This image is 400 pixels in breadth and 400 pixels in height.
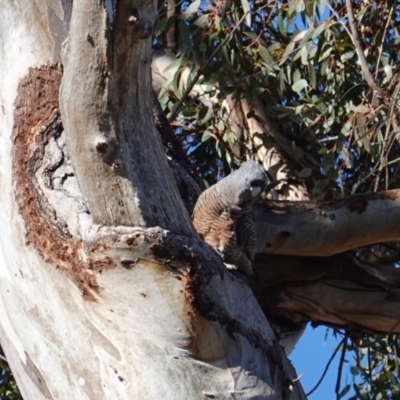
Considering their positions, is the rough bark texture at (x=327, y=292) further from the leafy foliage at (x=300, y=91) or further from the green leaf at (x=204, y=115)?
the green leaf at (x=204, y=115)

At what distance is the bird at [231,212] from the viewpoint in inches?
77.0

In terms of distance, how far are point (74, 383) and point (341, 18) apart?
1.95 meters

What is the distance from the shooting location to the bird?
6.42ft

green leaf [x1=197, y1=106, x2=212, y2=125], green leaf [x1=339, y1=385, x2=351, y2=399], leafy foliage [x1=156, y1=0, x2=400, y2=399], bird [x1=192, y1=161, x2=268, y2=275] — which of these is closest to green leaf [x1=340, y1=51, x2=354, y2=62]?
leafy foliage [x1=156, y1=0, x2=400, y2=399]

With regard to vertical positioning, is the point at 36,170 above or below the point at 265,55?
below

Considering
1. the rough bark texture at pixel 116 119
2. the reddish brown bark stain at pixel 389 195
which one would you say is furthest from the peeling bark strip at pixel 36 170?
the reddish brown bark stain at pixel 389 195

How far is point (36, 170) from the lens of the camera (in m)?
1.82

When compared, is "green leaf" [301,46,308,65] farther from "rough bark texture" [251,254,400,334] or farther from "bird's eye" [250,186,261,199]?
"bird's eye" [250,186,261,199]

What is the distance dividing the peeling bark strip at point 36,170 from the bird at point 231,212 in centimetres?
37

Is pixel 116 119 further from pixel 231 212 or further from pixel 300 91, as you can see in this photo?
pixel 300 91

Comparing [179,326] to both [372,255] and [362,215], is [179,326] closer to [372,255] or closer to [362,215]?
[362,215]

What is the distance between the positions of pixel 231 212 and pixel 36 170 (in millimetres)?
461

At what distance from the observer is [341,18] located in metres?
3.15

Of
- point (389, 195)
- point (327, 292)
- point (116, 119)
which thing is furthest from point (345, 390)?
point (116, 119)
